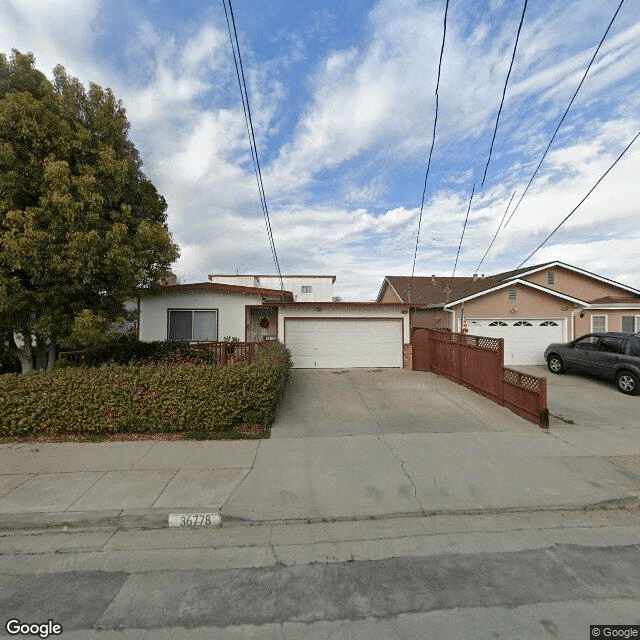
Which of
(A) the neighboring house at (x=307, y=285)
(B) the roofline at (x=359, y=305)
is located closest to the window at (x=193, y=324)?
(B) the roofline at (x=359, y=305)

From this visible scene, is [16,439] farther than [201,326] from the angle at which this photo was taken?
No

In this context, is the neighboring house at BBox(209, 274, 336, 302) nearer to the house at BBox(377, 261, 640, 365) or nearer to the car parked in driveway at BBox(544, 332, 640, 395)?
the house at BBox(377, 261, 640, 365)

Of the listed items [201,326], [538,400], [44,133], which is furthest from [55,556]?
[201,326]

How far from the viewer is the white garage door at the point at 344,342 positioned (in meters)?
13.0

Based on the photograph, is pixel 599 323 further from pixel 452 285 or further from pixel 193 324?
pixel 193 324

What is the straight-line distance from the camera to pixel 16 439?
5742mm

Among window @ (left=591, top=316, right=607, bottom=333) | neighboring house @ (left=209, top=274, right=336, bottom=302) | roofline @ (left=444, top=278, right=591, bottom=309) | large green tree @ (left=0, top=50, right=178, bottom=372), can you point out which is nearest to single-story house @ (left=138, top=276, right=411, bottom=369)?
roofline @ (left=444, top=278, right=591, bottom=309)

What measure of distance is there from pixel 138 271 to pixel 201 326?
4892 millimetres

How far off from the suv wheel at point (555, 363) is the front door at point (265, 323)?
33.6ft

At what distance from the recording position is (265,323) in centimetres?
1307

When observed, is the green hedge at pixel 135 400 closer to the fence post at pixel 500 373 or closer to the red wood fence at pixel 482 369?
the red wood fence at pixel 482 369

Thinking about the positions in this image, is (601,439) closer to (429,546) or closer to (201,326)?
(429,546)

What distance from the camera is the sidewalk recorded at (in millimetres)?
3754

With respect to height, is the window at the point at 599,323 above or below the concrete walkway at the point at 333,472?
above
